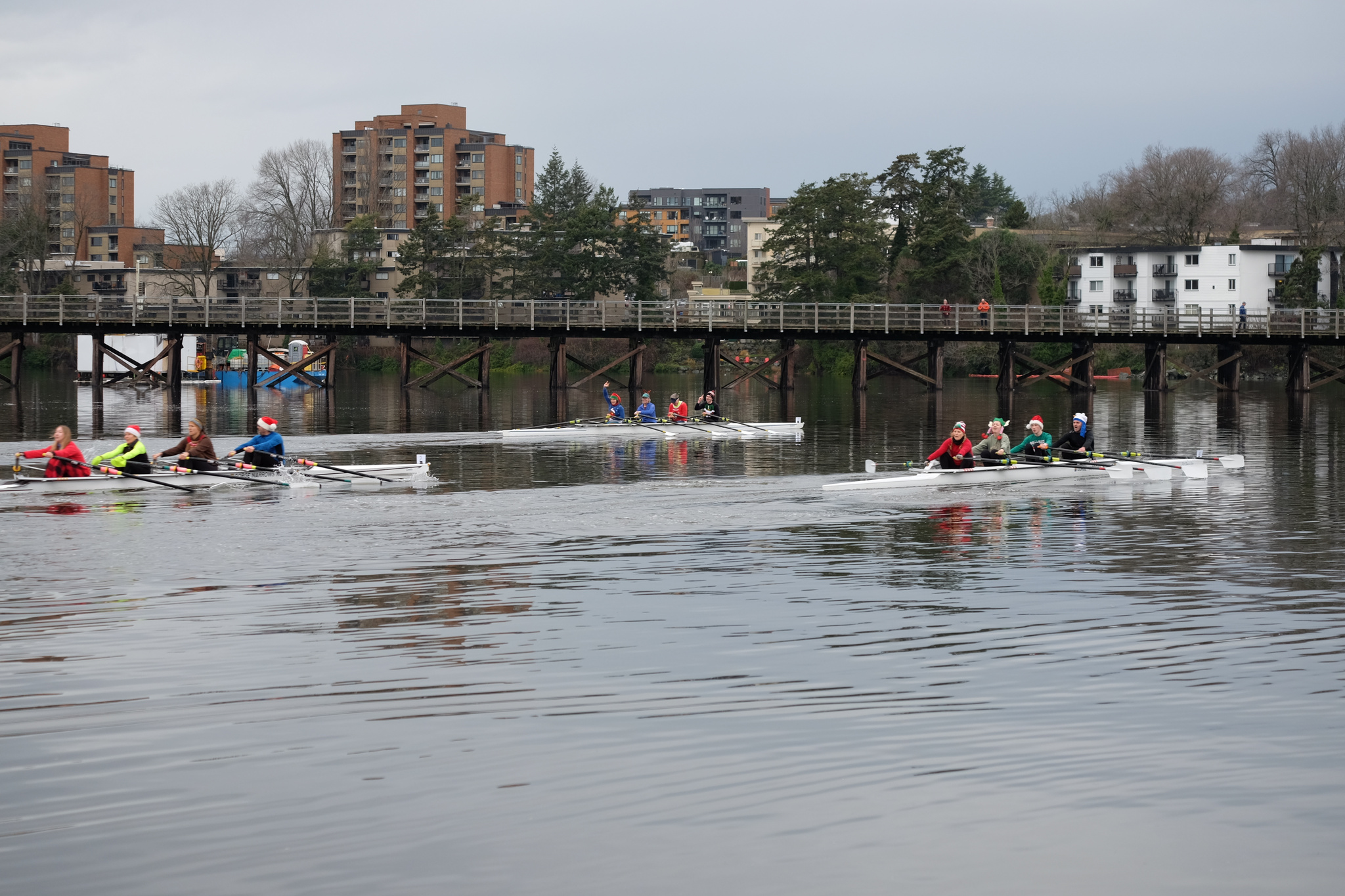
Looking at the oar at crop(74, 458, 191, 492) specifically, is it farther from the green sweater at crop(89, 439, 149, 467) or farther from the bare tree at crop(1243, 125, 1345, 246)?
the bare tree at crop(1243, 125, 1345, 246)

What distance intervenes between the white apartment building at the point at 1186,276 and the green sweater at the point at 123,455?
89.8 metres

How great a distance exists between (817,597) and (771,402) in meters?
52.2

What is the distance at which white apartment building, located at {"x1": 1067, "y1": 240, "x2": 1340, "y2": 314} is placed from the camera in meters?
106

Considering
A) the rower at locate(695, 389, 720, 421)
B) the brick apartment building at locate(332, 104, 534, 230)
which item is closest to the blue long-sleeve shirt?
the rower at locate(695, 389, 720, 421)

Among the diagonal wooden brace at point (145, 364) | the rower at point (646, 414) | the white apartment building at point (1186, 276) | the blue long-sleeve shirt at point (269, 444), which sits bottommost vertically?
the blue long-sleeve shirt at point (269, 444)

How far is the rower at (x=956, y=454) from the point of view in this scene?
27062 mm

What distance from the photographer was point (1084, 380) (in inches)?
2751

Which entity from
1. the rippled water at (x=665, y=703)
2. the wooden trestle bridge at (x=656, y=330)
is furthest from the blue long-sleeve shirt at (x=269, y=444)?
the wooden trestle bridge at (x=656, y=330)

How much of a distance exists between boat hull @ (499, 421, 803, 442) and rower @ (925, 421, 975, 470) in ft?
46.2

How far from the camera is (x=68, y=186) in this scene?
559 ft

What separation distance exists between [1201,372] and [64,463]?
57.0 meters

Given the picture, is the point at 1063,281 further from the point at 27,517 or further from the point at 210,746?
the point at 210,746

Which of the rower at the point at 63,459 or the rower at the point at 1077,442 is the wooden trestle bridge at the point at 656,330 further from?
the rower at the point at 63,459

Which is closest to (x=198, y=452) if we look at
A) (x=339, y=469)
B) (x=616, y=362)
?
(x=339, y=469)
